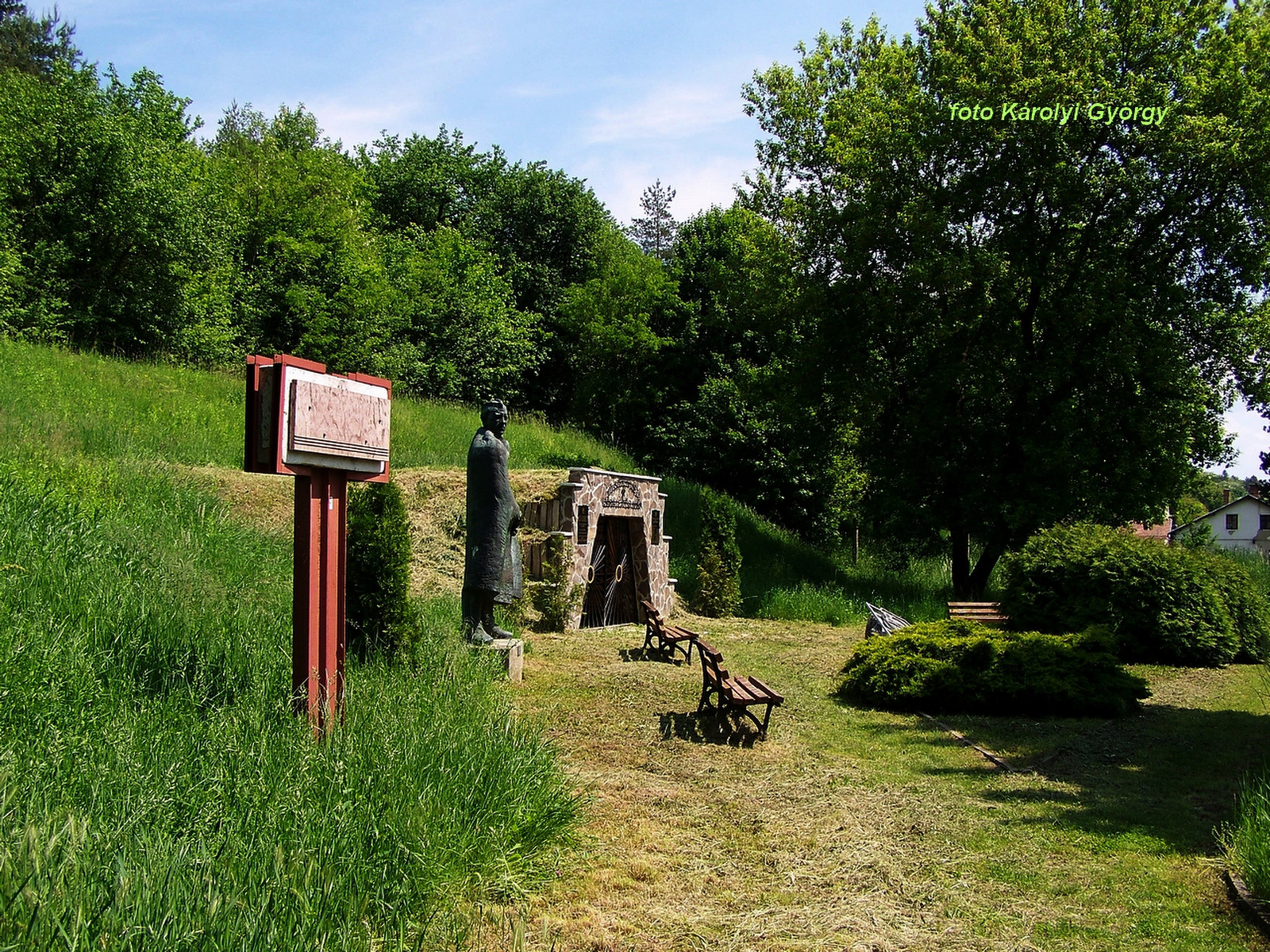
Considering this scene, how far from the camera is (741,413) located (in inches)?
1046

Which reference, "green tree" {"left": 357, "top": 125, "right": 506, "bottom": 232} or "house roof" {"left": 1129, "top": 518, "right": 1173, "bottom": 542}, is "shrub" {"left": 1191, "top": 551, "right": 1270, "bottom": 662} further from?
"green tree" {"left": 357, "top": 125, "right": 506, "bottom": 232}

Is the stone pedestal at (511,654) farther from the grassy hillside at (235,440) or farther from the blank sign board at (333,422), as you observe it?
the grassy hillside at (235,440)

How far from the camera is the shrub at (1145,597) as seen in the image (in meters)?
12.7

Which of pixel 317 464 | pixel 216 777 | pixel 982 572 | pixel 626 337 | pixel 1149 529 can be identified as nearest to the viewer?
pixel 216 777

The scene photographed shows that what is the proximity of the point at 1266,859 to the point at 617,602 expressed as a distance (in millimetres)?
10907

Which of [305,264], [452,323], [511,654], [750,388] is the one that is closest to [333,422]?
[511,654]

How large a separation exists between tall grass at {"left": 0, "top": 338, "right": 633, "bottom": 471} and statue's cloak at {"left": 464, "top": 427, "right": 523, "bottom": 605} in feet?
14.6

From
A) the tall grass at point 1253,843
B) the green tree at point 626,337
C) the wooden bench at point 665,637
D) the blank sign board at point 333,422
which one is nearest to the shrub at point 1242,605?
the wooden bench at point 665,637

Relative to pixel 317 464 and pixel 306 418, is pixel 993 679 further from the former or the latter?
pixel 306 418

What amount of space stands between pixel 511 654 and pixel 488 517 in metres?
1.25

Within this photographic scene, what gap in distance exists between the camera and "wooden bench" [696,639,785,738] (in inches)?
294

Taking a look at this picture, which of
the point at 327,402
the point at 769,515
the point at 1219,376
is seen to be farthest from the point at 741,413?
the point at 327,402

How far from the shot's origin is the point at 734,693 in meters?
7.71

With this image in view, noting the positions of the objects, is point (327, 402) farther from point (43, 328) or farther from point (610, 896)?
point (43, 328)
